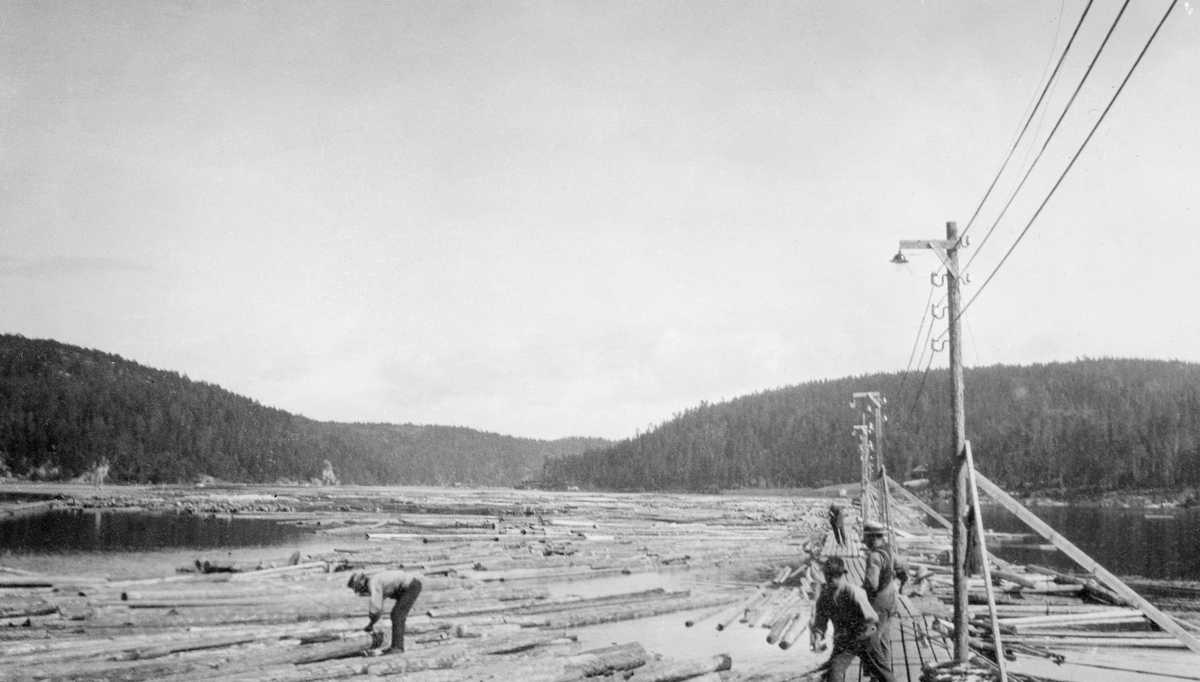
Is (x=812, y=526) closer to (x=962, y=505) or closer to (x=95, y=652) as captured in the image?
(x=962, y=505)

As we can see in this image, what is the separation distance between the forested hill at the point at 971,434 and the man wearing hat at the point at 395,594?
77.5 meters

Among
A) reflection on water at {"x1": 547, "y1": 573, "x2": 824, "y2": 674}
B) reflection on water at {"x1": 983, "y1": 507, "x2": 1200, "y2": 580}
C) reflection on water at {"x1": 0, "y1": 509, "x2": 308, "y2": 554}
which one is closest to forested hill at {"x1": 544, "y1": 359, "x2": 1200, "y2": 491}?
reflection on water at {"x1": 983, "y1": 507, "x2": 1200, "y2": 580}

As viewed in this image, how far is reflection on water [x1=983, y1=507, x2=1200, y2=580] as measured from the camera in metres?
30.8

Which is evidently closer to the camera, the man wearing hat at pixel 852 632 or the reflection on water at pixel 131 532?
the man wearing hat at pixel 852 632

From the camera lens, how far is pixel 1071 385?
12975 centimetres

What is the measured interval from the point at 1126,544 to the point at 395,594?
4128 centimetres

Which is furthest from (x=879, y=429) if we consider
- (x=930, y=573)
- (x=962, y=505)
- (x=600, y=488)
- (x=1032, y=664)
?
(x=600, y=488)

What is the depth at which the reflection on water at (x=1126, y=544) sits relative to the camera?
3080 centimetres

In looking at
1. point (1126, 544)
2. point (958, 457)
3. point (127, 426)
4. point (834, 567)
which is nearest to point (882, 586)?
point (834, 567)

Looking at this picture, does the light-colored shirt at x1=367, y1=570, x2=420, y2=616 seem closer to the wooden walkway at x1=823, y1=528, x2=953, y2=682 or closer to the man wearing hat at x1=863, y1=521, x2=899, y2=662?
the wooden walkway at x1=823, y1=528, x2=953, y2=682

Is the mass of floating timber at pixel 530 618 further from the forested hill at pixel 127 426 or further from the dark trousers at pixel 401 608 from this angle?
the forested hill at pixel 127 426

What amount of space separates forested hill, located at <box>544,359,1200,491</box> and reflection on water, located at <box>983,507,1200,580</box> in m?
23.3

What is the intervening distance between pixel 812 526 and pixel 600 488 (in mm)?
117279

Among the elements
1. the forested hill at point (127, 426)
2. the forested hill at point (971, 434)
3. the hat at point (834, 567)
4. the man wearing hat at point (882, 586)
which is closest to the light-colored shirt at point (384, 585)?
the hat at point (834, 567)
